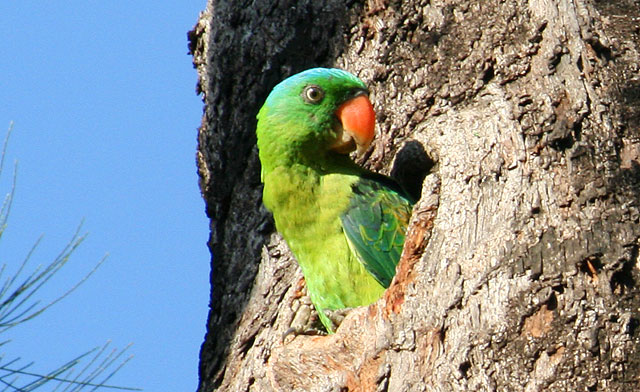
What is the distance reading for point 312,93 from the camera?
4047 mm

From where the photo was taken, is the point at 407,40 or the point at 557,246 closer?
the point at 557,246

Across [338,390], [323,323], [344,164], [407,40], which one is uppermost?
[407,40]

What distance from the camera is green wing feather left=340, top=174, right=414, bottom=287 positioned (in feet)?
12.9

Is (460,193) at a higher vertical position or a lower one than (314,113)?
lower

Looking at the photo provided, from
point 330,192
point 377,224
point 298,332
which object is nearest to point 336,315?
point 298,332

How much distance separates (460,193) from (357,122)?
753mm

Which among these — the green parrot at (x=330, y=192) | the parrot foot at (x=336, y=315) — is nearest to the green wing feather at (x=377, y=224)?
the green parrot at (x=330, y=192)

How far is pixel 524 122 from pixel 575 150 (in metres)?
0.24

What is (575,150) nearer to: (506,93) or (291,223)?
(506,93)

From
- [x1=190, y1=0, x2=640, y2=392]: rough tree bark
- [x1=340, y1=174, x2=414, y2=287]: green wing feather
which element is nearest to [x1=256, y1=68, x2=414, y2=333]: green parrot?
[x1=340, y1=174, x2=414, y2=287]: green wing feather

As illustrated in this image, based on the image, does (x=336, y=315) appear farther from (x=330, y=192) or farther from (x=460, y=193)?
(x=460, y=193)

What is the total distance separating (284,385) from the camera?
3461 mm

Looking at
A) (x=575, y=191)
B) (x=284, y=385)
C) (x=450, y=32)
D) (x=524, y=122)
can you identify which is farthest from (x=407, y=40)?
(x=284, y=385)

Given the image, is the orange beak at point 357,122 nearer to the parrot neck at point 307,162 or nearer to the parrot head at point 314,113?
the parrot head at point 314,113
